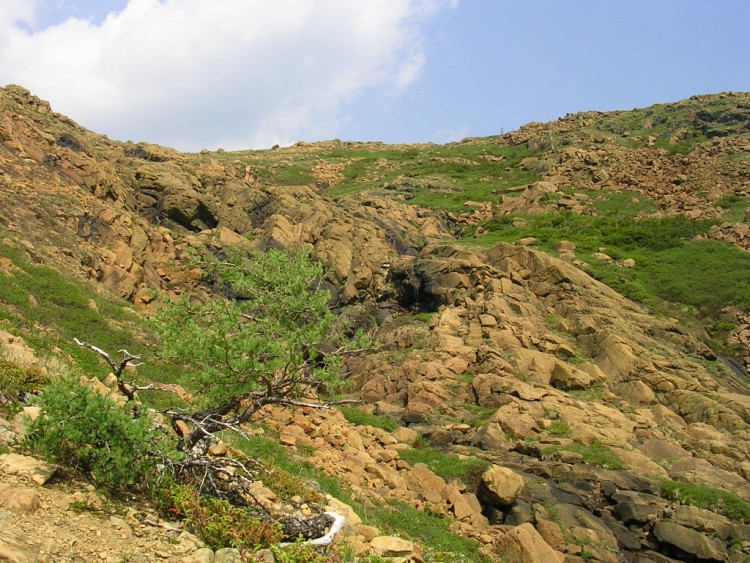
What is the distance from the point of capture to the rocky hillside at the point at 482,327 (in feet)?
46.2

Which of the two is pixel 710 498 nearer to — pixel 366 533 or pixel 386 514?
pixel 386 514

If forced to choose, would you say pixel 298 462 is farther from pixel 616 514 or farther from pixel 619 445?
pixel 619 445

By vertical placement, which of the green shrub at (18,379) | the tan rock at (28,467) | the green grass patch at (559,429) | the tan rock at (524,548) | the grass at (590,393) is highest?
the grass at (590,393)

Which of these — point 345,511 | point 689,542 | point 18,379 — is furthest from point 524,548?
point 18,379

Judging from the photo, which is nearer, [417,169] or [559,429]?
[559,429]

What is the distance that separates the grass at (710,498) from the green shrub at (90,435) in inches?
541

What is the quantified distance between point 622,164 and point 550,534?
61.6 m

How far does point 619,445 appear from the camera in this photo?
1803 cm

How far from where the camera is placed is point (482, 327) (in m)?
26.2

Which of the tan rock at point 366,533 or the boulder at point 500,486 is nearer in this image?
the tan rock at point 366,533

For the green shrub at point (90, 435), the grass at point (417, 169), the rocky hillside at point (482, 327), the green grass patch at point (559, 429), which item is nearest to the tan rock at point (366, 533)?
the rocky hillside at point (482, 327)

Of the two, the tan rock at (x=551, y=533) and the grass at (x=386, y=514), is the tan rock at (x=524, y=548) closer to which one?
the grass at (x=386, y=514)

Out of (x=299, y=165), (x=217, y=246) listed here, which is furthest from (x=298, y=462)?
(x=299, y=165)

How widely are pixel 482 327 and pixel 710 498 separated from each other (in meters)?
12.2
